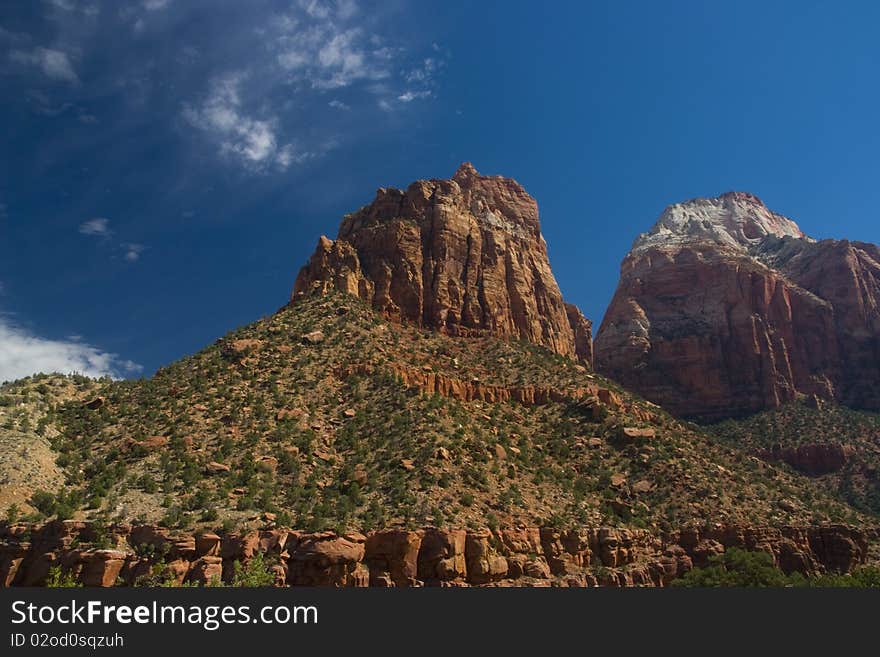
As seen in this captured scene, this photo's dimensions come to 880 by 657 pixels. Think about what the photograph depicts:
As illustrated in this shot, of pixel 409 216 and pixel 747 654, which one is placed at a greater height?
pixel 409 216

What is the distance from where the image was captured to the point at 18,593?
24.4 m

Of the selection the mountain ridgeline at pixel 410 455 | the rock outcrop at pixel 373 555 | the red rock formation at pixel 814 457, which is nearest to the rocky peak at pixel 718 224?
the mountain ridgeline at pixel 410 455

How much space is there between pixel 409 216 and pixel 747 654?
7698cm

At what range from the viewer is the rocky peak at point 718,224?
17025 cm

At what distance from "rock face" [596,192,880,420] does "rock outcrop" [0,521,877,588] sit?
84433mm

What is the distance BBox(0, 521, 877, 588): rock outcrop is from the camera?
34344 mm

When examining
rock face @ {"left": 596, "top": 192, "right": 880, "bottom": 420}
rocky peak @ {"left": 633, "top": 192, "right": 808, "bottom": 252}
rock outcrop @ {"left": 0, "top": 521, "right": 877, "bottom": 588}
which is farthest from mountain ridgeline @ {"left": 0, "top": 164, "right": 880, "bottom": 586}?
rocky peak @ {"left": 633, "top": 192, "right": 808, "bottom": 252}

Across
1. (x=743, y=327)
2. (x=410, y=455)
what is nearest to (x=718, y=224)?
(x=743, y=327)

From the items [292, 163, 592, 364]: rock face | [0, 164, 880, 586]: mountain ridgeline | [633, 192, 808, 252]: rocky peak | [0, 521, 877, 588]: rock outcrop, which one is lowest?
[0, 521, 877, 588]: rock outcrop

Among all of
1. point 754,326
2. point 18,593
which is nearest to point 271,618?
point 18,593

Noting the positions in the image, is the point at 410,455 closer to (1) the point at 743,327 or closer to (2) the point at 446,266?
(2) the point at 446,266

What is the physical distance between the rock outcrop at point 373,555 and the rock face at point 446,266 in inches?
1657

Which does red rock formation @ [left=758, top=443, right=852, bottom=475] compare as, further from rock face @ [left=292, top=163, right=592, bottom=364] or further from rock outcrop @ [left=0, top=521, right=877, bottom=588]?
rock outcrop @ [left=0, top=521, right=877, bottom=588]

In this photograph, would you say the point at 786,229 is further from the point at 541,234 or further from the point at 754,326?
the point at 541,234
